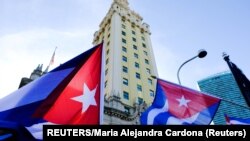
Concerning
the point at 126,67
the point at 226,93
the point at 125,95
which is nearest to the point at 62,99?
the point at 226,93

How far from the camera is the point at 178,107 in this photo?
9.11 m

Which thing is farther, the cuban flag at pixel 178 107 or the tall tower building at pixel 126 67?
the tall tower building at pixel 126 67

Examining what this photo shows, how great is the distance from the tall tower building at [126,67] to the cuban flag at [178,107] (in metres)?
18.0

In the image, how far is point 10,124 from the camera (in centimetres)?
520

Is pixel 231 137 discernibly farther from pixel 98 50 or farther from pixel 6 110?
pixel 6 110

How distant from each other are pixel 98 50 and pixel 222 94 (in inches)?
979

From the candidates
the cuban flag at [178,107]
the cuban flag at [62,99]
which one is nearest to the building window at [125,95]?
the cuban flag at [178,107]

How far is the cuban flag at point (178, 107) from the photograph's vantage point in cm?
865

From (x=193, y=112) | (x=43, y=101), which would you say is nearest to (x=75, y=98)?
→ (x=43, y=101)

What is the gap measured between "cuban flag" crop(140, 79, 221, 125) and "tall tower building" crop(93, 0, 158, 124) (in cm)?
1801

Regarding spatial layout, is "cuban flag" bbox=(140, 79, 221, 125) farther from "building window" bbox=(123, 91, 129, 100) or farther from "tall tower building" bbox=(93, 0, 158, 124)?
"building window" bbox=(123, 91, 129, 100)

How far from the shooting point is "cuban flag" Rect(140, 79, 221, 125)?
28.4ft

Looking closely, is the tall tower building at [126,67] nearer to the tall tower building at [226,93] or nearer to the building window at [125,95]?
the building window at [125,95]

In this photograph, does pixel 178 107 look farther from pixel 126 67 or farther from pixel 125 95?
pixel 126 67
